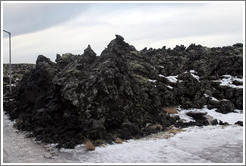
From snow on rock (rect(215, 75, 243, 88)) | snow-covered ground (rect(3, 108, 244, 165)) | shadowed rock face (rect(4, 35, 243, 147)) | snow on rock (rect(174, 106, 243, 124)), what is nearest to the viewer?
snow-covered ground (rect(3, 108, 244, 165))

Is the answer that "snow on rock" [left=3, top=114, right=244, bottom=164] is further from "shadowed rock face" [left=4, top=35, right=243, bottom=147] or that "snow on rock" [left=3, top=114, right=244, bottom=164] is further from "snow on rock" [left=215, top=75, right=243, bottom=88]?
"snow on rock" [left=215, top=75, right=243, bottom=88]

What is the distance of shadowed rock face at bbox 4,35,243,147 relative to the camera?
1886cm

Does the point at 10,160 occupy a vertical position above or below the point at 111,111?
below

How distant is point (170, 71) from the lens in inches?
1373

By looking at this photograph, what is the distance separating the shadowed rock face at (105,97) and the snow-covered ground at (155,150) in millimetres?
1203

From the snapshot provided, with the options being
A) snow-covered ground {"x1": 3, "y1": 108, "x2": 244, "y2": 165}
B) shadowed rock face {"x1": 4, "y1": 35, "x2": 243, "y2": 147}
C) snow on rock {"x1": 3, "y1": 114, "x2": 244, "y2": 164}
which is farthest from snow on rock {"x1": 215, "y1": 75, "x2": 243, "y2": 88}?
snow on rock {"x1": 3, "y1": 114, "x2": 244, "y2": 164}

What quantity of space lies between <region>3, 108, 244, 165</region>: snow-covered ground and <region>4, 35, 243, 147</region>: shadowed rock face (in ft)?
3.95

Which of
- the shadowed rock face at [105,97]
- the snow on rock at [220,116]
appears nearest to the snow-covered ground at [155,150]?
the shadowed rock face at [105,97]

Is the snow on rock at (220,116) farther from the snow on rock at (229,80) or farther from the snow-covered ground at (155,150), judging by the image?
the snow on rock at (229,80)

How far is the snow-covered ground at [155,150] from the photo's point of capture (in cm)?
1375

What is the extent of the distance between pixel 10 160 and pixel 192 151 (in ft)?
30.3

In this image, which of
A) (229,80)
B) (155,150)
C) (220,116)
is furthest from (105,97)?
(229,80)

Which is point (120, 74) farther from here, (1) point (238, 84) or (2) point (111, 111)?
(1) point (238, 84)

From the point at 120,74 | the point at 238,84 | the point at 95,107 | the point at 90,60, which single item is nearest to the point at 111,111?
the point at 95,107
